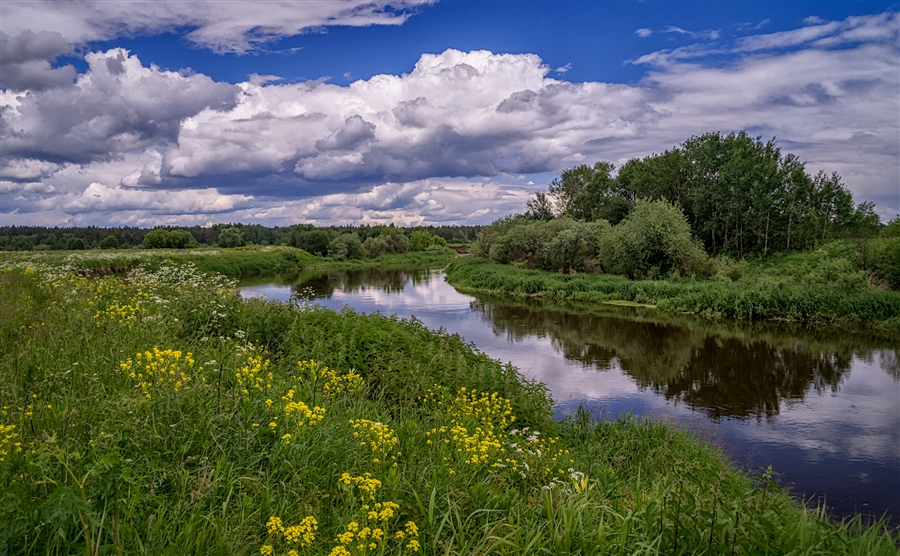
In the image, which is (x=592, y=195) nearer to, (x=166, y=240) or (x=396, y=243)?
(x=396, y=243)

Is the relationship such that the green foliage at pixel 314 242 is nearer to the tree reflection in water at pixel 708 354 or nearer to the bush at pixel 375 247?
the bush at pixel 375 247

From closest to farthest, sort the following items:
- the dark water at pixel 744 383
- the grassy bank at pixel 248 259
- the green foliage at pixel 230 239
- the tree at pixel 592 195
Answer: the dark water at pixel 744 383 → the grassy bank at pixel 248 259 → the tree at pixel 592 195 → the green foliage at pixel 230 239

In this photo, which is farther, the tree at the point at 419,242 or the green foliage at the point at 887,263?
the tree at the point at 419,242

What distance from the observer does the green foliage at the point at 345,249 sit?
239ft

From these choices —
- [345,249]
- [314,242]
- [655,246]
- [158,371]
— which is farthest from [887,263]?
[314,242]

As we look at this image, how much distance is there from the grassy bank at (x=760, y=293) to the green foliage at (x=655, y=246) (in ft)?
5.58

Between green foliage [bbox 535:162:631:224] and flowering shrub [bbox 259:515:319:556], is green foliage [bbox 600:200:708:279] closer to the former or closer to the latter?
green foliage [bbox 535:162:631:224]

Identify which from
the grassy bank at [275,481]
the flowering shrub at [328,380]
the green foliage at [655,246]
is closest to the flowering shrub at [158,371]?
the grassy bank at [275,481]

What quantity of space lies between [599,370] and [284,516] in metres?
12.9

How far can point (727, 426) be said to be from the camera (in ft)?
35.6

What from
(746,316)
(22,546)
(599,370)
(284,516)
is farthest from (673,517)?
(746,316)

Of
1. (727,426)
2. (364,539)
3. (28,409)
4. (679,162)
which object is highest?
(679,162)

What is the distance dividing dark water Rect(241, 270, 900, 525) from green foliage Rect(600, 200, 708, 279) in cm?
732

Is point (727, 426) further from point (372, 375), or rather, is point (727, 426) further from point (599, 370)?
point (372, 375)
